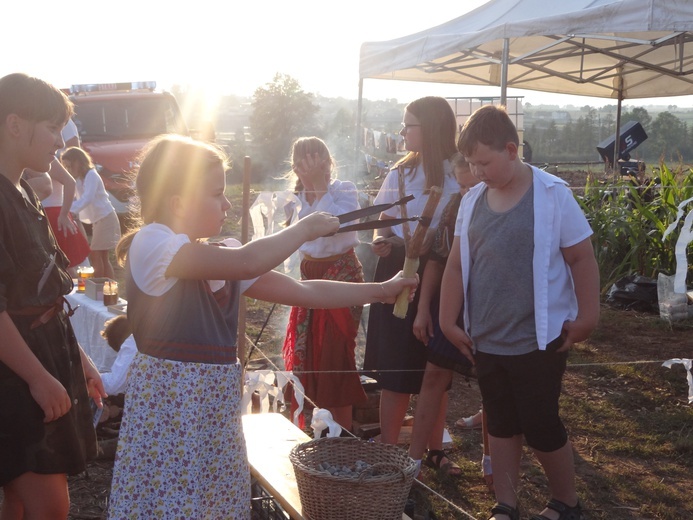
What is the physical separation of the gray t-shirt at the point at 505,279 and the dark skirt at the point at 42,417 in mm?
1510

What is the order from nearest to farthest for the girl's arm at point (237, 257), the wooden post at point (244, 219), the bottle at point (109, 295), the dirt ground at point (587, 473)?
1. the girl's arm at point (237, 257)
2. the wooden post at point (244, 219)
3. the dirt ground at point (587, 473)
4. the bottle at point (109, 295)

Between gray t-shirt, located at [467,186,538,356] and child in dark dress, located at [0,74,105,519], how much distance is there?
5.08 ft

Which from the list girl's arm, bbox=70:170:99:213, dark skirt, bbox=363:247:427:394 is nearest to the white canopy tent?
girl's arm, bbox=70:170:99:213

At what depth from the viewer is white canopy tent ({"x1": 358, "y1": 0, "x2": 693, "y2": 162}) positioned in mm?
6766

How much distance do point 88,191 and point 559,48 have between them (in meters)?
6.60

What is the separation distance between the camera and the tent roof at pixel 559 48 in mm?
6742

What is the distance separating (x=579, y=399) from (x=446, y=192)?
2.29 meters

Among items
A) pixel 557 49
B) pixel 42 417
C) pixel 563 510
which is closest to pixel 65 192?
pixel 42 417

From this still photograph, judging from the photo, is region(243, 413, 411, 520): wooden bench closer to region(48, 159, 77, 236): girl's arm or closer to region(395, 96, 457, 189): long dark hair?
region(395, 96, 457, 189): long dark hair

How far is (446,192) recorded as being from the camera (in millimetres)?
3760

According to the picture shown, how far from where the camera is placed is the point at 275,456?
317 cm

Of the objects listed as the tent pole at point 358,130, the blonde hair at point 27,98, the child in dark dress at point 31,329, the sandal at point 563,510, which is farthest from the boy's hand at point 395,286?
the tent pole at point 358,130

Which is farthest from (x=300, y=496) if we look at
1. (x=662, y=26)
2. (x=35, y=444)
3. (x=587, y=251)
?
(x=662, y=26)

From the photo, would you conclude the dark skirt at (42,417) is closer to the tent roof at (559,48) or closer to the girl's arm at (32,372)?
the girl's arm at (32,372)
